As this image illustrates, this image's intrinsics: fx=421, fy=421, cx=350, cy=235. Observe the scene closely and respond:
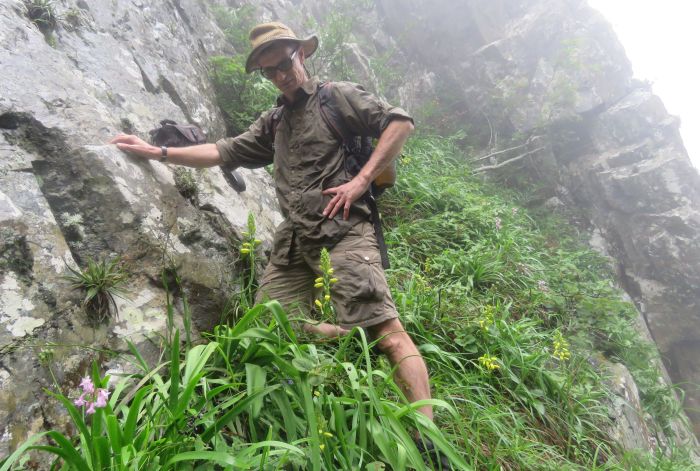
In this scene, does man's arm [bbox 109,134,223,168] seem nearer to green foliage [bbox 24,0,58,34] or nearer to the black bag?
the black bag

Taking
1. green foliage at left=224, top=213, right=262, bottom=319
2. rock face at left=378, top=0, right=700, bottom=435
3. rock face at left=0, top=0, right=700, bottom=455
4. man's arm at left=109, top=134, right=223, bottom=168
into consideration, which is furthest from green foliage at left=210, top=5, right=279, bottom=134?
rock face at left=378, top=0, right=700, bottom=435

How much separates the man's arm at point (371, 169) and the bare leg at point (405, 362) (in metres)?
0.74

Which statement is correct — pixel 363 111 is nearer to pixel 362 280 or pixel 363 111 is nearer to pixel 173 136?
pixel 362 280

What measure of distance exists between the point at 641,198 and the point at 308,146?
8.86 metres

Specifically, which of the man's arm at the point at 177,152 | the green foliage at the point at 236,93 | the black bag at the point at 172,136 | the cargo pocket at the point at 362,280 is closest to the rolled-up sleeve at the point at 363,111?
the cargo pocket at the point at 362,280

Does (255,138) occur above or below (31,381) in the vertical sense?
above

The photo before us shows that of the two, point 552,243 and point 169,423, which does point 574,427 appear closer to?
point 169,423

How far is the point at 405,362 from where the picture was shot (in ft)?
7.52

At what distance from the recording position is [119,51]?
359 centimetres

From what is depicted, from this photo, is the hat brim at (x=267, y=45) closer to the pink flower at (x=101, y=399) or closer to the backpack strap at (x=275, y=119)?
the backpack strap at (x=275, y=119)

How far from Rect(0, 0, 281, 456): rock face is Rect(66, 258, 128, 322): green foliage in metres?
0.05

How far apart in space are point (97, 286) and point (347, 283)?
1333 millimetres

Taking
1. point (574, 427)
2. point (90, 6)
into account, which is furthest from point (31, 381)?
point (574, 427)

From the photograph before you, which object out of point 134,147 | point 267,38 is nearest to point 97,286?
point 134,147
